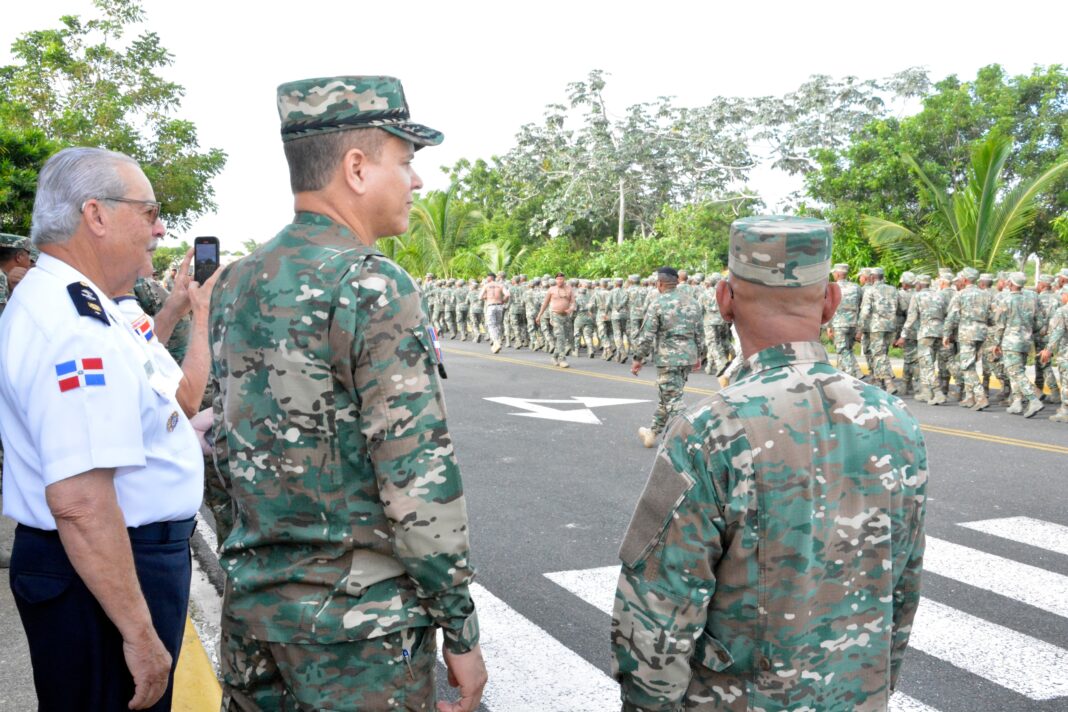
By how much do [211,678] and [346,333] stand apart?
2.69 m

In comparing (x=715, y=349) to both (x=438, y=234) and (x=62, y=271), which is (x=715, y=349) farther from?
(x=438, y=234)

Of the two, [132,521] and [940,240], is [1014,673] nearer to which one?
[132,521]

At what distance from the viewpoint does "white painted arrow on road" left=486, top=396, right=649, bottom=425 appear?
1169 cm

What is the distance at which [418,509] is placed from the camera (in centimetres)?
191

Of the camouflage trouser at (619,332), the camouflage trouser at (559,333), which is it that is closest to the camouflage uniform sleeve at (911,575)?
the camouflage trouser at (559,333)

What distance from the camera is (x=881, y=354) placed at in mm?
15031

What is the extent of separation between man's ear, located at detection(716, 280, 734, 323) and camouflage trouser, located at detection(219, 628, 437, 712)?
3.19ft

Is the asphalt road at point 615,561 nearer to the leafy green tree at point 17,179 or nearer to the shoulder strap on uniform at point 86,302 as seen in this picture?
the shoulder strap on uniform at point 86,302

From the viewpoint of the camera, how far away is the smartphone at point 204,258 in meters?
3.31

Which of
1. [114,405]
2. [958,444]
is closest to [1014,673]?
[114,405]

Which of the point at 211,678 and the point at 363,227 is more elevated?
the point at 363,227

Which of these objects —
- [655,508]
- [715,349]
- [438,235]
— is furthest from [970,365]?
[438,235]

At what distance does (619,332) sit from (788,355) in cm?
1985

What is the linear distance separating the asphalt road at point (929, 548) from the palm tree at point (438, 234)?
29.8m
